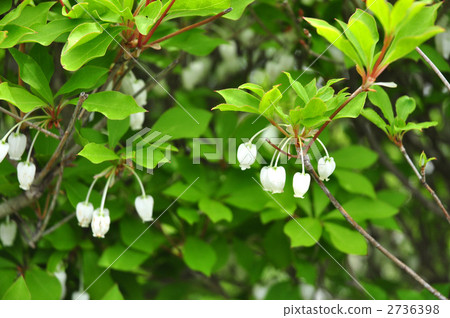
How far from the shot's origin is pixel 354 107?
1.28m

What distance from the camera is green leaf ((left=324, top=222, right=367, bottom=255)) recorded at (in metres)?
1.74

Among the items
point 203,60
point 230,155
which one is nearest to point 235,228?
point 230,155

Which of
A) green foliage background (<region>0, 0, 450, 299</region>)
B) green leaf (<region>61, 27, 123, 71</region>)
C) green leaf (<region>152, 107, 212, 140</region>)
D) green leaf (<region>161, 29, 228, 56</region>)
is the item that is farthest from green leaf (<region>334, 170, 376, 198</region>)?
green leaf (<region>61, 27, 123, 71</region>)

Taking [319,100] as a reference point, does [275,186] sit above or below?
below

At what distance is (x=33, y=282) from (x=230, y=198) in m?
0.82

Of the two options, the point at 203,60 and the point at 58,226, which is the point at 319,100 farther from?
the point at 203,60

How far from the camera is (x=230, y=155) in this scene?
203 centimetres

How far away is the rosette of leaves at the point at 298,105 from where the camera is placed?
4.06 feet

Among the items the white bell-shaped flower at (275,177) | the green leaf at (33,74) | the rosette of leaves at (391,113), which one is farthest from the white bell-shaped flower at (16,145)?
the rosette of leaves at (391,113)

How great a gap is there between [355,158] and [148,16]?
1073 mm

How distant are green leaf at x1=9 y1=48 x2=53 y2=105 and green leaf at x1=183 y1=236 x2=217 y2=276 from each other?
0.82m

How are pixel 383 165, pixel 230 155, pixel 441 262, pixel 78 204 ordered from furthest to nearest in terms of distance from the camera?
1. pixel 441 262
2. pixel 383 165
3. pixel 230 155
4. pixel 78 204

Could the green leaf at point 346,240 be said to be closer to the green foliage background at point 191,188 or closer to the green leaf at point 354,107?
the green foliage background at point 191,188

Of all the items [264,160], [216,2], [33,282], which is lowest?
[33,282]
